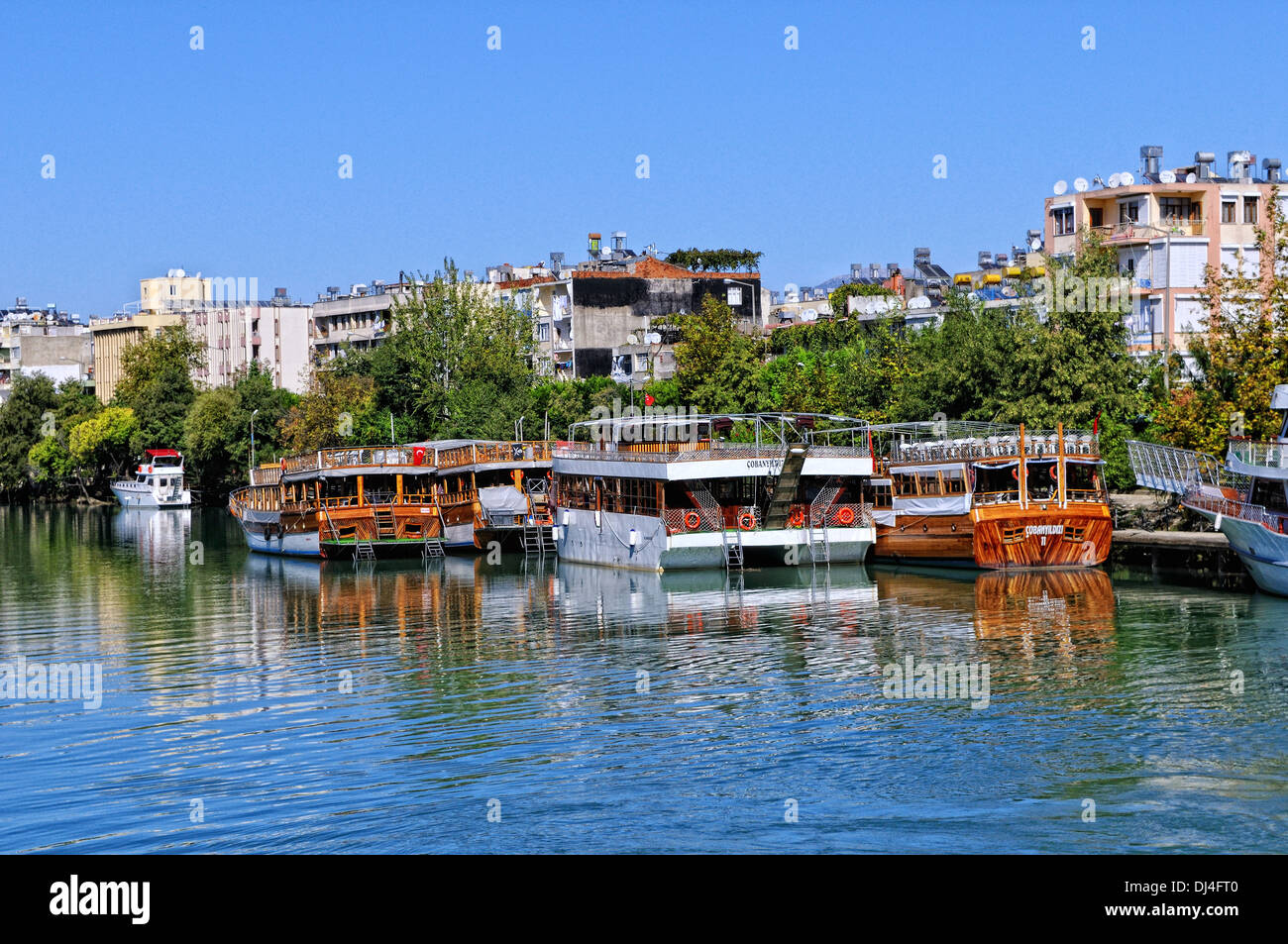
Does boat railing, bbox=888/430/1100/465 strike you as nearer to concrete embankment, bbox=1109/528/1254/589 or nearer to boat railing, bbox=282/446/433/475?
concrete embankment, bbox=1109/528/1254/589

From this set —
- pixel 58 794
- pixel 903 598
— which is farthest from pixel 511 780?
pixel 903 598

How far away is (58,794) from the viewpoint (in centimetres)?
2238

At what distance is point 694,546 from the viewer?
175 feet

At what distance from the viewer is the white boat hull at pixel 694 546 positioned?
53.4 m

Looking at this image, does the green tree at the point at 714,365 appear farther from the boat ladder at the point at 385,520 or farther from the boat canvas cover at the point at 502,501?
the boat ladder at the point at 385,520

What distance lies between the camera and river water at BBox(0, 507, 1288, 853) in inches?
790

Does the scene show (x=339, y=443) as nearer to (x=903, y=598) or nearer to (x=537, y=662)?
(x=903, y=598)

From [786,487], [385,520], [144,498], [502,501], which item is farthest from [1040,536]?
[144,498]

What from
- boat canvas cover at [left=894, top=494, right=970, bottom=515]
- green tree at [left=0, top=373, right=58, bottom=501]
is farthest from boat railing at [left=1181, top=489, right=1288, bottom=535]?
green tree at [left=0, top=373, right=58, bottom=501]

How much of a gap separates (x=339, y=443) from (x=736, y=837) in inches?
3580

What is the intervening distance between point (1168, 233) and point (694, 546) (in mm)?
35759

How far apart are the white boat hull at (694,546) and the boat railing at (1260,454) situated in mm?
13654
